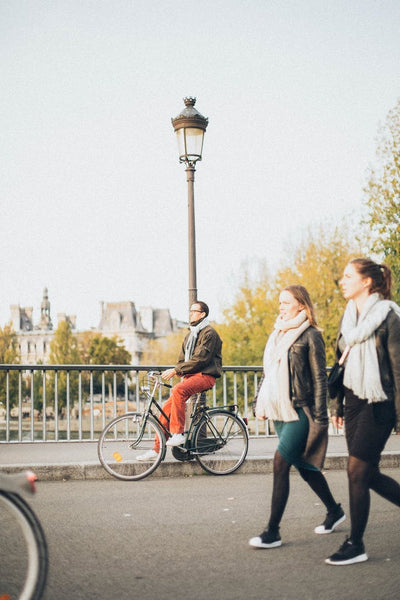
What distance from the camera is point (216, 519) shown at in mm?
6188

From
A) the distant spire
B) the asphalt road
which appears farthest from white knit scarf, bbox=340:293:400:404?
the distant spire

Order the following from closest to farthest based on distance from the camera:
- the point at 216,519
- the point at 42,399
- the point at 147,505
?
the point at 216,519, the point at 147,505, the point at 42,399

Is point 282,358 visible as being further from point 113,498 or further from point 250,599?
point 113,498

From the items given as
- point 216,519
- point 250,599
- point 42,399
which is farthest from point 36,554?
point 42,399

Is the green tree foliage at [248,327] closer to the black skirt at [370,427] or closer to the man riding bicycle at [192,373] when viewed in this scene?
the man riding bicycle at [192,373]

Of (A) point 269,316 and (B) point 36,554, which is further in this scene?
(A) point 269,316

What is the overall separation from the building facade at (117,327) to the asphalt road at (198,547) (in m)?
135

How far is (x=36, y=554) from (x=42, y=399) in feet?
29.7

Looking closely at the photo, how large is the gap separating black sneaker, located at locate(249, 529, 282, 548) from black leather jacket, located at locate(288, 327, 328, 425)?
0.81 metres

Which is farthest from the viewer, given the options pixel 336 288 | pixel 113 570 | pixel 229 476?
pixel 336 288

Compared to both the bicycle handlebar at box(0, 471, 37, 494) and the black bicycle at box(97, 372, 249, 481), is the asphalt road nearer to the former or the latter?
the black bicycle at box(97, 372, 249, 481)

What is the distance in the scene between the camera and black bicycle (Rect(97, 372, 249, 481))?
27.7ft

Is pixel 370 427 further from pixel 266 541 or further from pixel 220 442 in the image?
pixel 220 442

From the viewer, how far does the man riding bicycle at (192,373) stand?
341 inches
